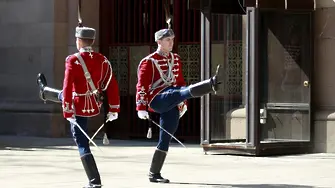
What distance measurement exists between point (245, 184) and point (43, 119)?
29.2ft

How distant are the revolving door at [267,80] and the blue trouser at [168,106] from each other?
149 inches

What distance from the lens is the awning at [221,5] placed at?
15109 mm

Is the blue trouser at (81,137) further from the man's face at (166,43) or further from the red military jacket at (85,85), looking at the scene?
the man's face at (166,43)

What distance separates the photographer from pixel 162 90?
11.0 meters

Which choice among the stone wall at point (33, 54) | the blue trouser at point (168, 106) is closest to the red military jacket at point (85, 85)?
the blue trouser at point (168, 106)

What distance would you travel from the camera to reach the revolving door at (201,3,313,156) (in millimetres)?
15016

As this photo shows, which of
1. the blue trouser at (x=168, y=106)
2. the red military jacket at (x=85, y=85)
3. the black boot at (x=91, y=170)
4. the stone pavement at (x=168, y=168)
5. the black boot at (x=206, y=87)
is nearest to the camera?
the red military jacket at (x=85, y=85)

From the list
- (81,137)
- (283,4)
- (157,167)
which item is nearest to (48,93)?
(81,137)

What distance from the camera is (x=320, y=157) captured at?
47.5ft

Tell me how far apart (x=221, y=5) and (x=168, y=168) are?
3.53 meters

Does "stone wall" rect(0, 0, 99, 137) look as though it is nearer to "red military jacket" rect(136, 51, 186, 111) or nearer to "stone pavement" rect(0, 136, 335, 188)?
"stone pavement" rect(0, 136, 335, 188)

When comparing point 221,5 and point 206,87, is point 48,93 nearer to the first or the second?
point 206,87

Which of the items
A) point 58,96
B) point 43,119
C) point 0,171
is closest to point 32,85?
point 43,119

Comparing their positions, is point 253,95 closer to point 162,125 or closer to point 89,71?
point 162,125
